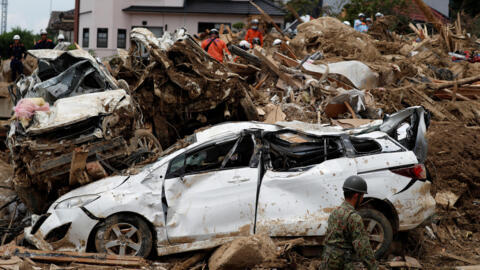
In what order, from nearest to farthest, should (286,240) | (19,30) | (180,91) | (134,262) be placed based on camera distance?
1. (134,262)
2. (286,240)
3. (180,91)
4. (19,30)

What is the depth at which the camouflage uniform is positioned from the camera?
544 cm

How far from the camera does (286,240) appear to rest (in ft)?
24.9

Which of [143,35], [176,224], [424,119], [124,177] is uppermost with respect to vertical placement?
[143,35]

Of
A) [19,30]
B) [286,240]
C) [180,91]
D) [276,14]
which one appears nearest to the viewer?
[286,240]

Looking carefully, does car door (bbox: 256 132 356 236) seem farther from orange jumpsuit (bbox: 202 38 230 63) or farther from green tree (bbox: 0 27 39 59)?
green tree (bbox: 0 27 39 59)

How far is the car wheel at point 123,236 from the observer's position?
7254mm

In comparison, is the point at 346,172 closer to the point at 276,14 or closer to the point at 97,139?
the point at 97,139

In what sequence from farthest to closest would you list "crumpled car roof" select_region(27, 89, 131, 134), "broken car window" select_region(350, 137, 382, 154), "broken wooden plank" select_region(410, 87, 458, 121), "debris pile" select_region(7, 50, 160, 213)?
"broken wooden plank" select_region(410, 87, 458, 121), "crumpled car roof" select_region(27, 89, 131, 134), "debris pile" select_region(7, 50, 160, 213), "broken car window" select_region(350, 137, 382, 154)

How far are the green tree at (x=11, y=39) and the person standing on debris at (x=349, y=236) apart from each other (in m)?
41.6

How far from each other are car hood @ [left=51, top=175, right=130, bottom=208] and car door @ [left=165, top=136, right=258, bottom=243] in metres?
0.67

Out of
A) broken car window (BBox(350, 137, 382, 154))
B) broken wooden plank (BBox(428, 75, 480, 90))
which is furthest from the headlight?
broken wooden plank (BBox(428, 75, 480, 90))

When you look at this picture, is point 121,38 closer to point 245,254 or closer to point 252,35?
point 252,35

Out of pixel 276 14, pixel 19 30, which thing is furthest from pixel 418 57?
pixel 19 30

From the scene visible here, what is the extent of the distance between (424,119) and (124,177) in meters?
4.74
